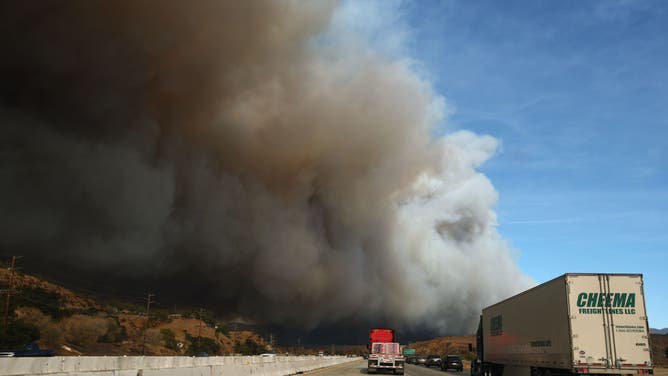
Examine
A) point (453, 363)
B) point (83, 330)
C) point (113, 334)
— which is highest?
point (83, 330)

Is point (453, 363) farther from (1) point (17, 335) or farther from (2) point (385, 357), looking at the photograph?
(1) point (17, 335)

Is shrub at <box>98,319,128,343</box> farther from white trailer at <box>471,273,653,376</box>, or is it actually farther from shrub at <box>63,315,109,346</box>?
white trailer at <box>471,273,653,376</box>

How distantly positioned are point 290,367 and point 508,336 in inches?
572

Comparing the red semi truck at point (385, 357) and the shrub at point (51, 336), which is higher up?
the shrub at point (51, 336)

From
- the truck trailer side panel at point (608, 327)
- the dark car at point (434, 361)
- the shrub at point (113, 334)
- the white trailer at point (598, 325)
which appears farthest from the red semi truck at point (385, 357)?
the shrub at point (113, 334)

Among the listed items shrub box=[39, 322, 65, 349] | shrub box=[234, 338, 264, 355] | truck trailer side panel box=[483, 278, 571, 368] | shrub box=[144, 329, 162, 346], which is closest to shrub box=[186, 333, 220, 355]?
shrub box=[234, 338, 264, 355]

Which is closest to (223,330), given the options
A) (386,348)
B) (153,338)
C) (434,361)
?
(153,338)

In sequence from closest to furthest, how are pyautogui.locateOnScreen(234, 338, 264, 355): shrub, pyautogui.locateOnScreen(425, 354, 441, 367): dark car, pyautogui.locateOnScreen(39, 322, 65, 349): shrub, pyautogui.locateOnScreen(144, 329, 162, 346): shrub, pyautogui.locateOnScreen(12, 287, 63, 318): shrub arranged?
pyautogui.locateOnScreen(425, 354, 441, 367): dark car → pyautogui.locateOnScreen(39, 322, 65, 349): shrub → pyautogui.locateOnScreen(12, 287, 63, 318): shrub → pyautogui.locateOnScreen(144, 329, 162, 346): shrub → pyautogui.locateOnScreen(234, 338, 264, 355): shrub

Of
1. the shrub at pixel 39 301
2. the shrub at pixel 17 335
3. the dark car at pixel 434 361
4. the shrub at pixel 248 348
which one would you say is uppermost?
the shrub at pixel 39 301

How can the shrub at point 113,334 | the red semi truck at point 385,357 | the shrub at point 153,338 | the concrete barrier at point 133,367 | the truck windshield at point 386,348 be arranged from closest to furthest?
the concrete barrier at point 133,367
the red semi truck at point 385,357
the truck windshield at point 386,348
the shrub at point 113,334
the shrub at point 153,338

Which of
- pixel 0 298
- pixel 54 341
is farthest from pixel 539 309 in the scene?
pixel 0 298

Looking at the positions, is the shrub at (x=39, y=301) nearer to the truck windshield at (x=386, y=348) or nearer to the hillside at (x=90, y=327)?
the hillside at (x=90, y=327)

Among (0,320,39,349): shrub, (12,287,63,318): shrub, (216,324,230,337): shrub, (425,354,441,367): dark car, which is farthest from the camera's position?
(216,324,230,337): shrub

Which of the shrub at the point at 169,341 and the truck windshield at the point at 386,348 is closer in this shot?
the truck windshield at the point at 386,348
